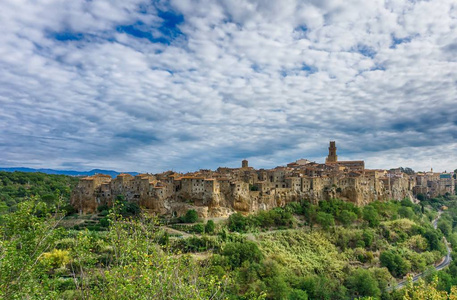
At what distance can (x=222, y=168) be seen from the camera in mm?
71375

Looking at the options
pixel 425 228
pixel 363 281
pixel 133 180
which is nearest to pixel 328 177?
pixel 425 228

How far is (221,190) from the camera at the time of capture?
52.5 metres

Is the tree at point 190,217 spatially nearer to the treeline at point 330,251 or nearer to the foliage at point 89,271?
the treeline at point 330,251

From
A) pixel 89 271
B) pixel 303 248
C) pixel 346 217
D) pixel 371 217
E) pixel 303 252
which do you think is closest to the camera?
pixel 89 271

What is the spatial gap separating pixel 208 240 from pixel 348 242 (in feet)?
79.8

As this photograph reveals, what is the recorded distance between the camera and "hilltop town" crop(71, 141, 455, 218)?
50031 millimetres

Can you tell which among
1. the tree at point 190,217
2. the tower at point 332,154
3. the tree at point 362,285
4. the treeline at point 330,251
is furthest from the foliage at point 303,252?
the tower at point 332,154

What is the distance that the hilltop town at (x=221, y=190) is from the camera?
5003 cm

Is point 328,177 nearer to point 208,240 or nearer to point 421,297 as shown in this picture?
point 208,240

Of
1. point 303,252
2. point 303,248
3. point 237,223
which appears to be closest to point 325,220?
point 303,248

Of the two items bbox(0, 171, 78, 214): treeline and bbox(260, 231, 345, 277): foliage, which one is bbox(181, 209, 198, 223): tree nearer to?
bbox(260, 231, 345, 277): foliage

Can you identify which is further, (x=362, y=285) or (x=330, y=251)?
(x=330, y=251)

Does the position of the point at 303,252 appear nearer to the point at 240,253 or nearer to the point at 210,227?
the point at 240,253

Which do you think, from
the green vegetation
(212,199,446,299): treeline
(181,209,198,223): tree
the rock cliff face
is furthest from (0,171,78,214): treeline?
(212,199,446,299): treeline
